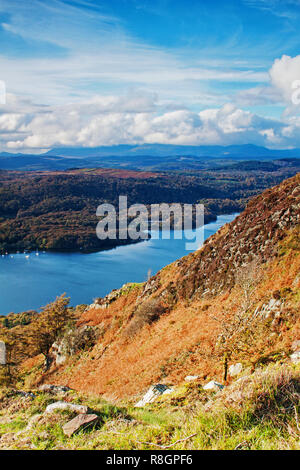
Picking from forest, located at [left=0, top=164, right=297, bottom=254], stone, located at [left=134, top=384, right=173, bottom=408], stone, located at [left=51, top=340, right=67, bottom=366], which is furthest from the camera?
forest, located at [left=0, top=164, right=297, bottom=254]

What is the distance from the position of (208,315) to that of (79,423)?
29.8 ft

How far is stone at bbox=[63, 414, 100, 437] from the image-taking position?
4022 mm

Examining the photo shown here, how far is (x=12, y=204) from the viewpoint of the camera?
156250 mm

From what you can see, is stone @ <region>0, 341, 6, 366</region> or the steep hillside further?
stone @ <region>0, 341, 6, 366</region>

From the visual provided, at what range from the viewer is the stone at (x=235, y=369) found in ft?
25.5

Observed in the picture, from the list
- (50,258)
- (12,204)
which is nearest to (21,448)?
(50,258)

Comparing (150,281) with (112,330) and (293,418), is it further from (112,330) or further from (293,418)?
(293,418)

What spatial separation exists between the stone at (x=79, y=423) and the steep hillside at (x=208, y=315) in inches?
147

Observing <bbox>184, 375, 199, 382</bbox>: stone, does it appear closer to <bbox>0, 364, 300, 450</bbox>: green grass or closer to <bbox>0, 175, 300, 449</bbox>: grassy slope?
<bbox>0, 175, 300, 449</bbox>: grassy slope

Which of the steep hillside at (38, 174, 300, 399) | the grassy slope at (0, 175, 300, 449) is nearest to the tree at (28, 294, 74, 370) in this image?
the steep hillside at (38, 174, 300, 399)

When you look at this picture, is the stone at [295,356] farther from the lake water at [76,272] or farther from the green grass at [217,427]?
the lake water at [76,272]

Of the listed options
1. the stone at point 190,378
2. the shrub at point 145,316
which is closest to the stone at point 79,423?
the stone at point 190,378

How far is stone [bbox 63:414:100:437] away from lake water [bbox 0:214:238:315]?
194 ft
